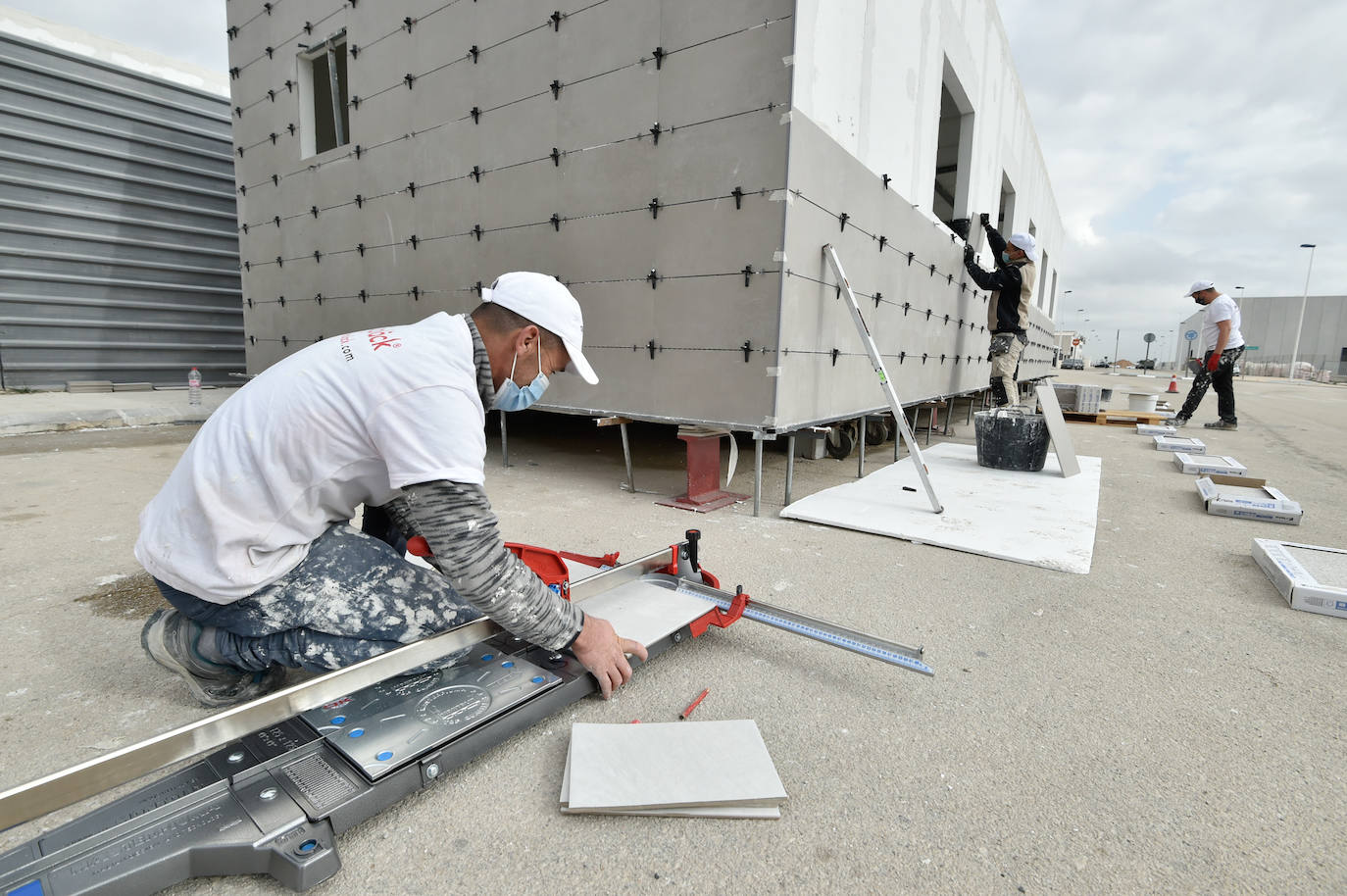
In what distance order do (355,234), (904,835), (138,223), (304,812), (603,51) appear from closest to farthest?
(304,812), (904,835), (603,51), (355,234), (138,223)

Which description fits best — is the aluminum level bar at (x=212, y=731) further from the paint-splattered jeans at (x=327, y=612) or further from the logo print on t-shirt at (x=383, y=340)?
the logo print on t-shirt at (x=383, y=340)

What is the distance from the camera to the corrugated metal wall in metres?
7.65

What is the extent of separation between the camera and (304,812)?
Answer: 112 cm

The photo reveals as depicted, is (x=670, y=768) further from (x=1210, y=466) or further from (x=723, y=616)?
(x=1210, y=466)

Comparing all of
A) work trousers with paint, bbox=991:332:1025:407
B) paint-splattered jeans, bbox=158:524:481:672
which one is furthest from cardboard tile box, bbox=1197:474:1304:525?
paint-splattered jeans, bbox=158:524:481:672

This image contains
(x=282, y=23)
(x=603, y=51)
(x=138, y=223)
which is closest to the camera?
(x=603, y=51)

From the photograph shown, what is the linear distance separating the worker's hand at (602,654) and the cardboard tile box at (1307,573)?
2525 millimetres

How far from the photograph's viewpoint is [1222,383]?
8.09 m

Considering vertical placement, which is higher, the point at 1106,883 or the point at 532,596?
the point at 532,596

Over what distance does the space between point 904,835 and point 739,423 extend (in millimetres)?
2689

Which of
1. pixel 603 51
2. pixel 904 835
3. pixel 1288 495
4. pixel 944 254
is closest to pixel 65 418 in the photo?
pixel 603 51

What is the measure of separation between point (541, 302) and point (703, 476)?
2553 mm

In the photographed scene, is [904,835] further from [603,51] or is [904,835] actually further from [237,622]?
[603,51]

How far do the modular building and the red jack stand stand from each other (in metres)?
0.17
